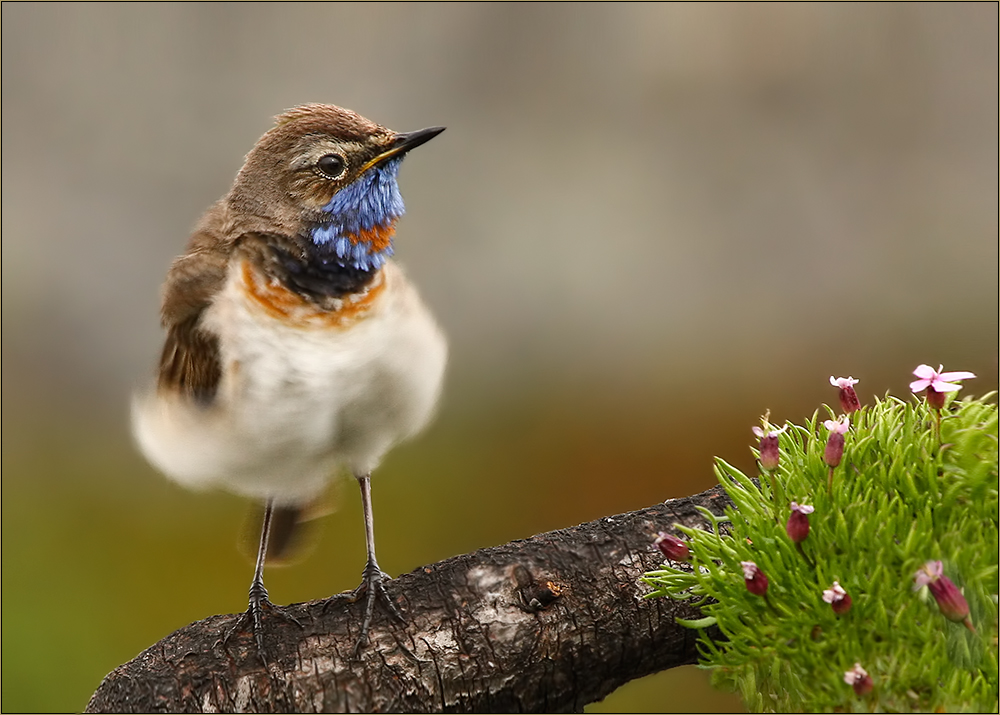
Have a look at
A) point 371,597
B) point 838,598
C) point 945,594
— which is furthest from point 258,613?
point 945,594

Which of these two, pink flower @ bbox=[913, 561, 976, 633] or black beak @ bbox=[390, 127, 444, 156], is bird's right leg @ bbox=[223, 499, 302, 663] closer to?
black beak @ bbox=[390, 127, 444, 156]

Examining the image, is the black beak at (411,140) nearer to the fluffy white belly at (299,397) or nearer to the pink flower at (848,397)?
the fluffy white belly at (299,397)

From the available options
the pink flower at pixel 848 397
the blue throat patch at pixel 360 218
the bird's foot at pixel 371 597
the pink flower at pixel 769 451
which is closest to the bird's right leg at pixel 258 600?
the bird's foot at pixel 371 597

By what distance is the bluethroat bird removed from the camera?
1.75 meters

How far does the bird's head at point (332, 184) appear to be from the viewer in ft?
6.19

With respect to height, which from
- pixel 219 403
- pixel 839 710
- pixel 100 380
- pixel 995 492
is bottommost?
pixel 839 710

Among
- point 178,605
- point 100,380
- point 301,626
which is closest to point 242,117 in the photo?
point 100,380

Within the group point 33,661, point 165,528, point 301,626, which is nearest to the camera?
point 301,626

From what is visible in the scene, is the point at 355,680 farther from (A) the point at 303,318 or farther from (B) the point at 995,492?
(B) the point at 995,492

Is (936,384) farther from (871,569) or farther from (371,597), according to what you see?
(371,597)

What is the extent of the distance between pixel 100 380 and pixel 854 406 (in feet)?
9.45

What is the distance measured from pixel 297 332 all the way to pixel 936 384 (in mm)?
1040

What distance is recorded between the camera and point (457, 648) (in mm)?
1661

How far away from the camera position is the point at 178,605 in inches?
132
